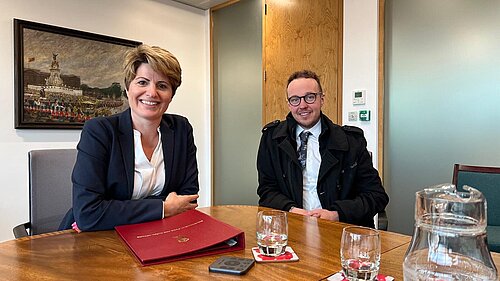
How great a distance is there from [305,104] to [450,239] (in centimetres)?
128

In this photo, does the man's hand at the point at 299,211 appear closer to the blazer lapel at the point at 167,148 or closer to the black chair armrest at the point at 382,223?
the black chair armrest at the point at 382,223

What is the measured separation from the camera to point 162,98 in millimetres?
1506

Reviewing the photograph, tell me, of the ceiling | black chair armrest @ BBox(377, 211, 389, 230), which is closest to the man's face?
black chair armrest @ BBox(377, 211, 389, 230)

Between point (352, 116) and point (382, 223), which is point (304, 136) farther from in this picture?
point (352, 116)

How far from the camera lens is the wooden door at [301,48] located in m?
3.04

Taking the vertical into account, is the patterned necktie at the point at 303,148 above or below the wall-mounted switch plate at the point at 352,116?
below

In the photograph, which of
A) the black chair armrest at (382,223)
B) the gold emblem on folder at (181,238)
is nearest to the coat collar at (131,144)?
the gold emblem on folder at (181,238)

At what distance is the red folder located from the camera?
90 cm

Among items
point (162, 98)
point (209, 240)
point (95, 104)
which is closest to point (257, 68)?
point (95, 104)

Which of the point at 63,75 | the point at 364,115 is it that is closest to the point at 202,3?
the point at 63,75

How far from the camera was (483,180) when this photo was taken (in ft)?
7.32

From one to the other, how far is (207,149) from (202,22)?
161 centimetres

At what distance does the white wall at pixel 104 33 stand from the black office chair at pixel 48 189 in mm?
1622

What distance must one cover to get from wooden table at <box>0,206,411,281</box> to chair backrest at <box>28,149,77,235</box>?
0.58m
